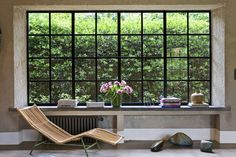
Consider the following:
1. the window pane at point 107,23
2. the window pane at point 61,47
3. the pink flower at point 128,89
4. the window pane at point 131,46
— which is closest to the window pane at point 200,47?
the window pane at point 131,46

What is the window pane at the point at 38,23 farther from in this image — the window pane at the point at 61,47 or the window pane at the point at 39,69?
the window pane at the point at 39,69

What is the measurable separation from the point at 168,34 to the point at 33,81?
2.66 meters

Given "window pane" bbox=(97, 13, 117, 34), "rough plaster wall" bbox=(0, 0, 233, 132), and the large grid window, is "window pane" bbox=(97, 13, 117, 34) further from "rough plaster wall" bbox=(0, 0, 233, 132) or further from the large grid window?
"rough plaster wall" bbox=(0, 0, 233, 132)

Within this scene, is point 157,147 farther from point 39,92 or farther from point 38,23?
point 38,23

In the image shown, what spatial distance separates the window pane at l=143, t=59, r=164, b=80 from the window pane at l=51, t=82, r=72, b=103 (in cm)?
143

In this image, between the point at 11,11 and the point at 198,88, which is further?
the point at 198,88

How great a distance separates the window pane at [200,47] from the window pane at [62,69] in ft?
7.50

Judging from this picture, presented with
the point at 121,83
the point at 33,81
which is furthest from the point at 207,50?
the point at 33,81

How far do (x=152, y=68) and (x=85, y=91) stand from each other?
52.0 inches

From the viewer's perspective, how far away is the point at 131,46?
7281 millimetres

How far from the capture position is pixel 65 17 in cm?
729

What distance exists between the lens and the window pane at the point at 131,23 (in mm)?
7277

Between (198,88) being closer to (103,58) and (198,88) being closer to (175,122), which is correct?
(175,122)

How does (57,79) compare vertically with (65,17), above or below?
below
